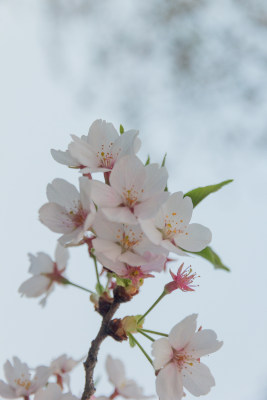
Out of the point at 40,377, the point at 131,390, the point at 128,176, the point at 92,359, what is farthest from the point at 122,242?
the point at 131,390

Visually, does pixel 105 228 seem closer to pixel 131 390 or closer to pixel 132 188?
pixel 132 188

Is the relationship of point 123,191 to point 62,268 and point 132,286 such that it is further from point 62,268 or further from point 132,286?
point 62,268

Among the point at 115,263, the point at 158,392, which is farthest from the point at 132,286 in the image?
the point at 158,392

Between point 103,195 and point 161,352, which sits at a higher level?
point 103,195

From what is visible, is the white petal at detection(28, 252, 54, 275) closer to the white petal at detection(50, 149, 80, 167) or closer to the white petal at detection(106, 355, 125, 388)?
the white petal at detection(50, 149, 80, 167)

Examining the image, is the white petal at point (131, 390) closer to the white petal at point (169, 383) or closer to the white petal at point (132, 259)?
the white petal at point (169, 383)
